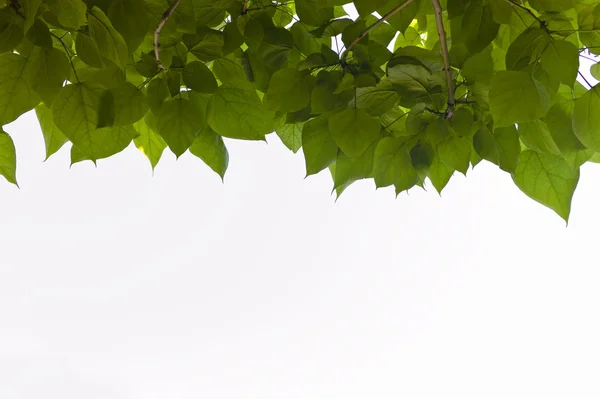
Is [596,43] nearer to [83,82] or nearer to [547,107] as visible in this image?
[547,107]

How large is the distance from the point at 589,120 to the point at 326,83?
0.10 meters

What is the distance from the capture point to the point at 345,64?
260 mm

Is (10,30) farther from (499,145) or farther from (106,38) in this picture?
(499,145)

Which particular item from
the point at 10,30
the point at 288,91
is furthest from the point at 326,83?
the point at 10,30

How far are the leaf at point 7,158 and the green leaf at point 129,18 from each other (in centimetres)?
6

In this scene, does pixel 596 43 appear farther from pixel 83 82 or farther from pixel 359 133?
pixel 83 82

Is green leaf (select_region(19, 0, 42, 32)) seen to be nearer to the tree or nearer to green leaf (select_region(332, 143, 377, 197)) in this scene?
the tree

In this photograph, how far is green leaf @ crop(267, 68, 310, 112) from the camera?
0.85 feet

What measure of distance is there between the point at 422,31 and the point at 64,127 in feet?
0.58

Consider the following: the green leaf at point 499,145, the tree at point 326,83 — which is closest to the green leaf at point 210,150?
the tree at point 326,83

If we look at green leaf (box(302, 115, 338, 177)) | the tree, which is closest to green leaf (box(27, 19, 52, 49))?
the tree

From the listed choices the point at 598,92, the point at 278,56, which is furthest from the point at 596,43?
the point at 278,56

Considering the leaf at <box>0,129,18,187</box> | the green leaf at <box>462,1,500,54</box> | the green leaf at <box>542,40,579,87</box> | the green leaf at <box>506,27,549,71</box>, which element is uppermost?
the green leaf at <box>462,1,500,54</box>

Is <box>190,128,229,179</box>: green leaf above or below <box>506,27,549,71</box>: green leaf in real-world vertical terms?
below
